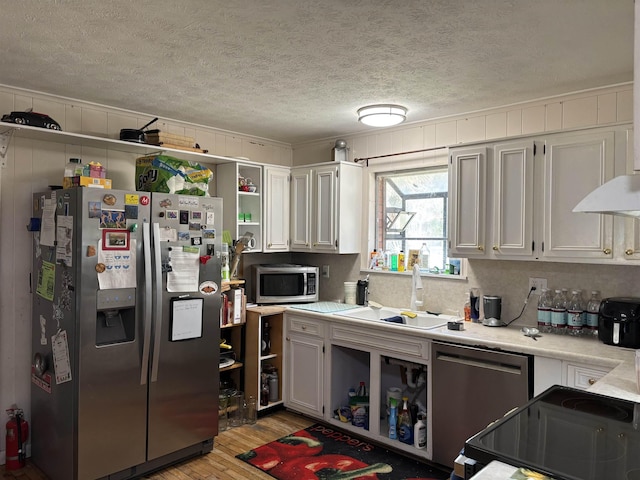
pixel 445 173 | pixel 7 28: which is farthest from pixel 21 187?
pixel 445 173

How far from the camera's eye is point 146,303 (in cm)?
280

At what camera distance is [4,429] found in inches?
118

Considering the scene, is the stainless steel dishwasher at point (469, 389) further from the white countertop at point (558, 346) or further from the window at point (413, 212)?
the window at point (413, 212)

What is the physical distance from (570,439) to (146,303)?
7.42 ft

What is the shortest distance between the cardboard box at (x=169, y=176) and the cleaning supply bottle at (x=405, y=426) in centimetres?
203

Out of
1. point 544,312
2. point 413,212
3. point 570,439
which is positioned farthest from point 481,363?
point 413,212

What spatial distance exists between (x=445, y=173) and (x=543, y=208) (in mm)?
1007

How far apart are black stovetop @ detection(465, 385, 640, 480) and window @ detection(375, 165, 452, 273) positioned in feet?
6.99

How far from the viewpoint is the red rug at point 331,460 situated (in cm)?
292

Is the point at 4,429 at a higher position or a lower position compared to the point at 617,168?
lower

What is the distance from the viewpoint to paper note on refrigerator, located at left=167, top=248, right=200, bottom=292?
2961 mm

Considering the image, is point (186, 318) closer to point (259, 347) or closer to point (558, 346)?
point (259, 347)

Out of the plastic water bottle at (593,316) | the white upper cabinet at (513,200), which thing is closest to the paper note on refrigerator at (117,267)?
the white upper cabinet at (513,200)

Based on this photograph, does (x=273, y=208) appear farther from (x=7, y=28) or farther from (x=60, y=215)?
(x=7, y=28)
